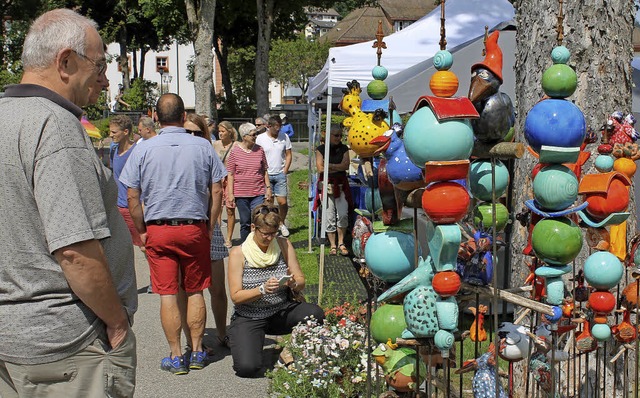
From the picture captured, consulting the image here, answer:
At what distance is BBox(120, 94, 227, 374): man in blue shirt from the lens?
5.03m

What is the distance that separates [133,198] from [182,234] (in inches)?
19.2

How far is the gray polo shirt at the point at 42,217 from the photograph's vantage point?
7.73 ft

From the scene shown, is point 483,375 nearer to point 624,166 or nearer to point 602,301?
point 602,301

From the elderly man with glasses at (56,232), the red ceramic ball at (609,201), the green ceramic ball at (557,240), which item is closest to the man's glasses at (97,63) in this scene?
the elderly man with glasses at (56,232)

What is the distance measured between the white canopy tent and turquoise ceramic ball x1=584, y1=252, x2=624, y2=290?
4942 mm

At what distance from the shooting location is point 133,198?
5.20 meters

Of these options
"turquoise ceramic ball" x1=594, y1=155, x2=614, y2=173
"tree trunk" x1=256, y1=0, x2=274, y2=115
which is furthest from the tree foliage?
"turquoise ceramic ball" x1=594, y1=155, x2=614, y2=173

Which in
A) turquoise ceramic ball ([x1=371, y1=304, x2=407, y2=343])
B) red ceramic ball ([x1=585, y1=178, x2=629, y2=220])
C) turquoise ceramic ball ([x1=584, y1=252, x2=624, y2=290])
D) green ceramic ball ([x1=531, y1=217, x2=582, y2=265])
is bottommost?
turquoise ceramic ball ([x1=371, y1=304, x2=407, y2=343])

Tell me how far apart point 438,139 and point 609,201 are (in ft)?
3.06

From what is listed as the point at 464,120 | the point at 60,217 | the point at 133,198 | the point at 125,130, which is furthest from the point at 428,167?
the point at 125,130

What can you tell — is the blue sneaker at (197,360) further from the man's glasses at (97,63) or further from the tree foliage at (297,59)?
the tree foliage at (297,59)

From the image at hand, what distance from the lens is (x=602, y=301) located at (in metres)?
2.95

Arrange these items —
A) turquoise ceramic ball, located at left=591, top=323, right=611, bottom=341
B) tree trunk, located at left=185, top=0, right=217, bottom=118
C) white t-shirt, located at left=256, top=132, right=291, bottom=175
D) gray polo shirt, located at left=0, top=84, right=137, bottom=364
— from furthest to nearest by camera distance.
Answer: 1. tree trunk, located at left=185, top=0, right=217, bottom=118
2. white t-shirt, located at left=256, top=132, right=291, bottom=175
3. turquoise ceramic ball, located at left=591, top=323, right=611, bottom=341
4. gray polo shirt, located at left=0, top=84, right=137, bottom=364

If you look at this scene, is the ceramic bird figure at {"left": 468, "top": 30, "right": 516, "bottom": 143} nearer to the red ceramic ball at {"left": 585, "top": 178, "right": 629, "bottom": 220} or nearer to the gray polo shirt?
the red ceramic ball at {"left": 585, "top": 178, "right": 629, "bottom": 220}
